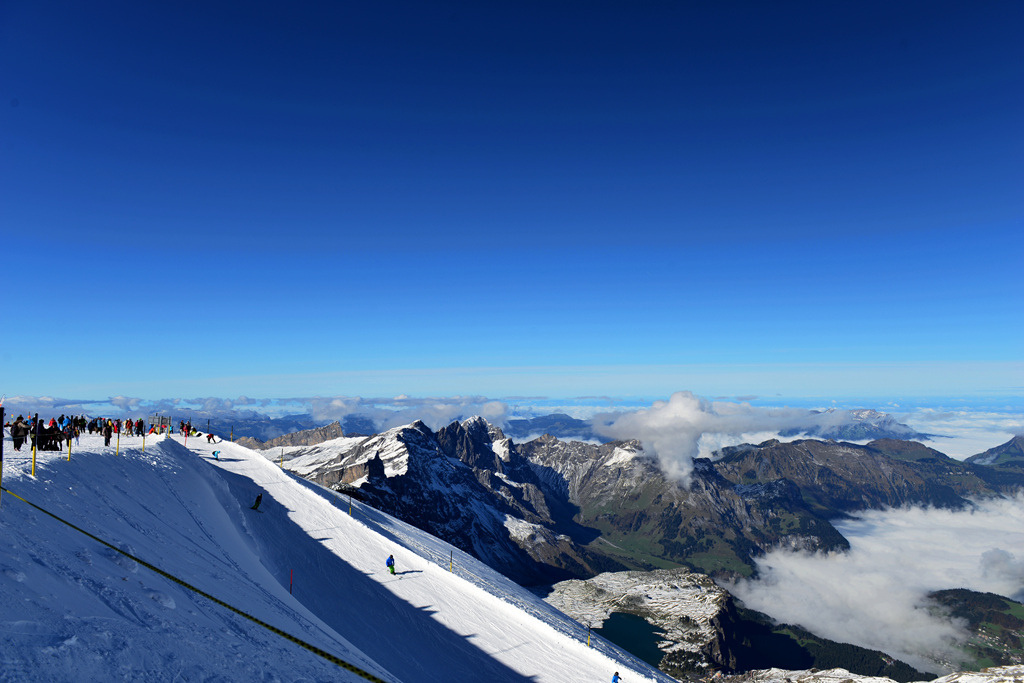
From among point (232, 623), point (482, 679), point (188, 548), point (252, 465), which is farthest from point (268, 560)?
point (252, 465)

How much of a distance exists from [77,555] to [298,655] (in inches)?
327

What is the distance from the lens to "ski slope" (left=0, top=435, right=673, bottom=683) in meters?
12.8

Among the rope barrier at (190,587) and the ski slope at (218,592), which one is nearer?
the ski slope at (218,592)

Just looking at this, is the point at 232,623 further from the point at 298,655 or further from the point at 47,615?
the point at 47,615

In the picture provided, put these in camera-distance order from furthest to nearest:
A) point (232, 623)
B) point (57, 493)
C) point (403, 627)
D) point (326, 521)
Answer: point (326, 521) → point (403, 627) → point (57, 493) → point (232, 623)

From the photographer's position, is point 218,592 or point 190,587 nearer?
point 190,587

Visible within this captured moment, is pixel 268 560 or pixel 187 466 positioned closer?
pixel 268 560

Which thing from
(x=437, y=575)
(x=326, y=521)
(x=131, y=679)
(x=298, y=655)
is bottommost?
(x=437, y=575)

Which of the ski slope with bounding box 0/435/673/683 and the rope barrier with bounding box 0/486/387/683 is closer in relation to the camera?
the ski slope with bounding box 0/435/673/683

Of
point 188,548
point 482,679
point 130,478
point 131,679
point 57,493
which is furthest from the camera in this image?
point 130,478

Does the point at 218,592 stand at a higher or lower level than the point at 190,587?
lower

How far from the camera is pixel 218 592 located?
70.5 ft

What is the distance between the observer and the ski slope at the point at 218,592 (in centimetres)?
1283

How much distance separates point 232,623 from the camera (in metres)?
18.1
